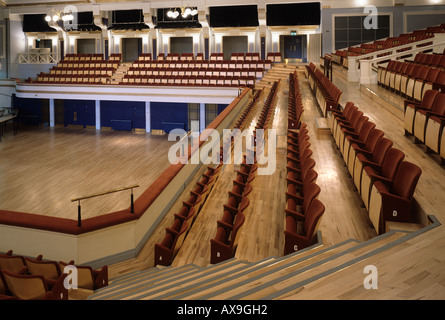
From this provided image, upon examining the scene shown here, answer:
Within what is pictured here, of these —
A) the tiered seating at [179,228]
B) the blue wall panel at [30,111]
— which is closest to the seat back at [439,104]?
the tiered seating at [179,228]

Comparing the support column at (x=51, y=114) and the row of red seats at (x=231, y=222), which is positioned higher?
the support column at (x=51, y=114)

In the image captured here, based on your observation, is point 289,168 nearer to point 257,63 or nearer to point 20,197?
point 20,197

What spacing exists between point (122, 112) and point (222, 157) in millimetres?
5242

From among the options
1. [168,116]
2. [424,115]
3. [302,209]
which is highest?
[168,116]

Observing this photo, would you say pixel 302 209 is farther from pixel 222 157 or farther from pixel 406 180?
pixel 222 157

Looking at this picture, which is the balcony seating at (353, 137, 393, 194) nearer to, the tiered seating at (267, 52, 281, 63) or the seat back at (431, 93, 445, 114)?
the seat back at (431, 93, 445, 114)

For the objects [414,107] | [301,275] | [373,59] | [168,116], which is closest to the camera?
[301,275]

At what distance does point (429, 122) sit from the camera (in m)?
1.79

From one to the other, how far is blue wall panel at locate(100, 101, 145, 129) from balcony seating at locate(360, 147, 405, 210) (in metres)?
6.22

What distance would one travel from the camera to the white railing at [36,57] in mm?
8656

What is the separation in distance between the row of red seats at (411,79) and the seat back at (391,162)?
129 centimetres

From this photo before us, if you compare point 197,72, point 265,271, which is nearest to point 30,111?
point 197,72

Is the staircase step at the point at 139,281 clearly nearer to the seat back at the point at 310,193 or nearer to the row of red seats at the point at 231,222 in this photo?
the row of red seats at the point at 231,222

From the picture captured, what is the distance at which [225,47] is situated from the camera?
28.7 ft
